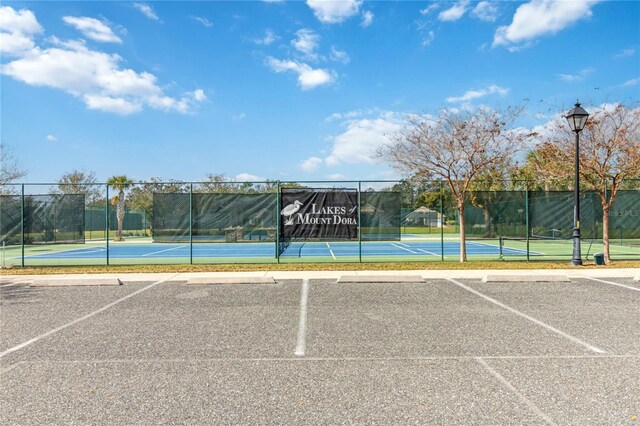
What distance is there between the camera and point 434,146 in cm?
1550

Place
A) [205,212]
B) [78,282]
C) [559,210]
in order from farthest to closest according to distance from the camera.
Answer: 1. [559,210]
2. [205,212]
3. [78,282]

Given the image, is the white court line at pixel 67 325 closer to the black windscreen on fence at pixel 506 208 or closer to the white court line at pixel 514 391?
the white court line at pixel 514 391

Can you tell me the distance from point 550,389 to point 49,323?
24.8 feet

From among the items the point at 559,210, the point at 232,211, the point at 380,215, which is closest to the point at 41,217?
the point at 232,211

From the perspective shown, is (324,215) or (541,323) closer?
(541,323)

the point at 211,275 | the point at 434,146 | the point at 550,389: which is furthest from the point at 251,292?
the point at 434,146

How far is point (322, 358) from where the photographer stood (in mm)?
5328

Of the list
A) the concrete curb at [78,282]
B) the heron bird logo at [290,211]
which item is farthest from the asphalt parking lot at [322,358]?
the heron bird logo at [290,211]

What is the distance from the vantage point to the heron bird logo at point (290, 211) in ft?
49.3

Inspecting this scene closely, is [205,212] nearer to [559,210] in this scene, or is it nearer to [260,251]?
[260,251]

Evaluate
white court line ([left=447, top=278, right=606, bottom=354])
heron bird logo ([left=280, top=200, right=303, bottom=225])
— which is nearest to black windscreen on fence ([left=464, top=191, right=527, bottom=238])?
heron bird logo ([left=280, top=200, right=303, bottom=225])

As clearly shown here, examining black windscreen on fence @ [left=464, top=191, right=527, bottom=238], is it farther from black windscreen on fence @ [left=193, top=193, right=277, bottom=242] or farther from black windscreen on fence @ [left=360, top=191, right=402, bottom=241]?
black windscreen on fence @ [left=193, top=193, right=277, bottom=242]

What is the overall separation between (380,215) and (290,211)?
3.28 metres

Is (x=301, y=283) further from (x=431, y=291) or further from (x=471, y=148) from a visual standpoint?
(x=471, y=148)
